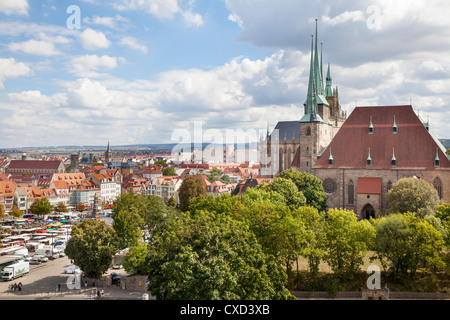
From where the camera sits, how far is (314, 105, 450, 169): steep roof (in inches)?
2311

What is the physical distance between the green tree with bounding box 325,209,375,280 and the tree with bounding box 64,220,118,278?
19.1 meters

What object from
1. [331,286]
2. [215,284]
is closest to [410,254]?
[331,286]

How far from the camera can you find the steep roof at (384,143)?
5869cm

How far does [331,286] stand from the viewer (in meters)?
32.0

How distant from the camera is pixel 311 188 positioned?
59.6m

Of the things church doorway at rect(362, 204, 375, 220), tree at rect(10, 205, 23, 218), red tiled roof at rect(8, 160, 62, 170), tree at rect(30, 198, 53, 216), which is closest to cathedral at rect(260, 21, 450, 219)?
church doorway at rect(362, 204, 375, 220)

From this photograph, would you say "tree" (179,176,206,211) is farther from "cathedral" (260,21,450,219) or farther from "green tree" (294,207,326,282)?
"green tree" (294,207,326,282)

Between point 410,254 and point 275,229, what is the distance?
10848 millimetres

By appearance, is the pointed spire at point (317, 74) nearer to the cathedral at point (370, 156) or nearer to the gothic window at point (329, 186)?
the cathedral at point (370, 156)

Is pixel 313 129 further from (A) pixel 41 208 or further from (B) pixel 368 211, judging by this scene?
(A) pixel 41 208

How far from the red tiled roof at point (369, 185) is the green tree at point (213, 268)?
40163mm

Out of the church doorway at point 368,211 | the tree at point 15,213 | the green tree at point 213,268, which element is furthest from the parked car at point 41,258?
the church doorway at point 368,211

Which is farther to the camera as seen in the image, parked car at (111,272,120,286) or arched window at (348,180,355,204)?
arched window at (348,180,355,204)
